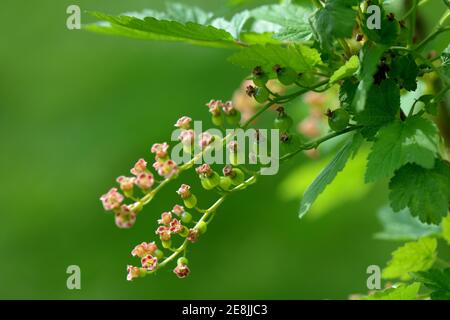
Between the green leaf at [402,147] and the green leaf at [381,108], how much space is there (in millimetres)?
17

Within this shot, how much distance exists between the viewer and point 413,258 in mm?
1221

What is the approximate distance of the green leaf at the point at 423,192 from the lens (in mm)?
938

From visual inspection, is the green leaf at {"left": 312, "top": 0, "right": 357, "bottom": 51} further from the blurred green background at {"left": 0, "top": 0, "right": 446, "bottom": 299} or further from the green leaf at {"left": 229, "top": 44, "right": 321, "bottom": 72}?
the blurred green background at {"left": 0, "top": 0, "right": 446, "bottom": 299}

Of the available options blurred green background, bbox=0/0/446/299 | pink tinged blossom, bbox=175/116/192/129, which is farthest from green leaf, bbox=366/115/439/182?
blurred green background, bbox=0/0/446/299

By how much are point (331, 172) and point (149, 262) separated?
0.26 m

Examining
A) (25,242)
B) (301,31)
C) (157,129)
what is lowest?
(301,31)

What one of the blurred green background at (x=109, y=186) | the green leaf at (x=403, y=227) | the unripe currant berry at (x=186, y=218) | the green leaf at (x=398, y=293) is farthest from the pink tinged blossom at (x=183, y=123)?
the blurred green background at (x=109, y=186)

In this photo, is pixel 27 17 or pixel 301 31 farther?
pixel 27 17

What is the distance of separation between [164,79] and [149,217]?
0.87 m

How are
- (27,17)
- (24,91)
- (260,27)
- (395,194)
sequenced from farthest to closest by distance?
(27,17), (24,91), (260,27), (395,194)

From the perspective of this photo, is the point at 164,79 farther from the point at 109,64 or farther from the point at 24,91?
the point at 24,91
